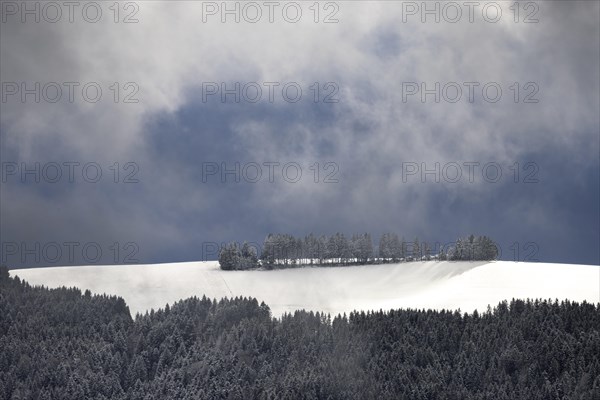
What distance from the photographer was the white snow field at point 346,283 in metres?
152

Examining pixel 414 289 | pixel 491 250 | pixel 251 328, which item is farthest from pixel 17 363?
pixel 491 250

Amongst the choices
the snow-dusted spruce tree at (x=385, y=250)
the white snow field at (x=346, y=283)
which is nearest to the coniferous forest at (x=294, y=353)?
the white snow field at (x=346, y=283)

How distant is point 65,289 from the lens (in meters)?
151

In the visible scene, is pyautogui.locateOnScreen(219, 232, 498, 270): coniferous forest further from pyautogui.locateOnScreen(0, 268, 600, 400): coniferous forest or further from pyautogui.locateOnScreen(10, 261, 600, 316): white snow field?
pyautogui.locateOnScreen(0, 268, 600, 400): coniferous forest

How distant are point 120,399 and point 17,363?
17967 mm

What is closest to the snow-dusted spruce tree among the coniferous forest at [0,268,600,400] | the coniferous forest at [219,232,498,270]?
the coniferous forest at [219,232,498,270]

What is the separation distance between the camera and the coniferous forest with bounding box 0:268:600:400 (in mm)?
101875

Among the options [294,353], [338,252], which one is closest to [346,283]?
[338,252]

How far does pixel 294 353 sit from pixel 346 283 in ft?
206

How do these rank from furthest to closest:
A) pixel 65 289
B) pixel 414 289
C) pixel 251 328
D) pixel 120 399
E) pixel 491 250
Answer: pixel 491 250 < pixel 414 289 < pixel 65 289 < pixel 251 328 < pixel 120 399

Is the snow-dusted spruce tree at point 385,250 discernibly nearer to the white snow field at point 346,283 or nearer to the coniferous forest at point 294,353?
the white snow field at point 346,283

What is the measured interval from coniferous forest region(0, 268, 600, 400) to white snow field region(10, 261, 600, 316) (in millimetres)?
18597

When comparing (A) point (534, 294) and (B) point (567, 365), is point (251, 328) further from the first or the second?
(A) point (534, 294)

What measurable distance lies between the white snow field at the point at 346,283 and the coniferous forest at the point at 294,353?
18.6m
